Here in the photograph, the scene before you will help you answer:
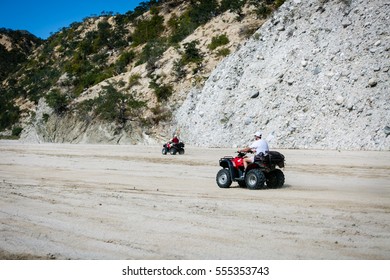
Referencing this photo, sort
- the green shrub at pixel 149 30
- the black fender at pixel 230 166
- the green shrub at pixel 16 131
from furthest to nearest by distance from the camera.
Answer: the green shrub at pixel 16 131
the green shrub at pixel 149 30
the black fender at pixel 230 166

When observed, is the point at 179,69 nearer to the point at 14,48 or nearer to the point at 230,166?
the point at 230,166

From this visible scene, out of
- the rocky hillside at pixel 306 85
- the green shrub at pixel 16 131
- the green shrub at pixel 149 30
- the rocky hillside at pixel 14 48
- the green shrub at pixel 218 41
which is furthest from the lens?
the rocky hillside at pixel 14 48

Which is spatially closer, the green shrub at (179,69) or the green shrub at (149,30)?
the green shrub at (179,69)

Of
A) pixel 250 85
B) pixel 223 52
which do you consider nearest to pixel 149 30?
pixel 223 52

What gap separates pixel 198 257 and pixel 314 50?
105 feet

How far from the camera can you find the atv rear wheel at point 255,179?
11375mm

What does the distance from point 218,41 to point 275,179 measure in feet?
125

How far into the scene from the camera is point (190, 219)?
25.2 feet

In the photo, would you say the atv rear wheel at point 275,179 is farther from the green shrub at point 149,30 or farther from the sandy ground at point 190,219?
the green shrub at point 149,30

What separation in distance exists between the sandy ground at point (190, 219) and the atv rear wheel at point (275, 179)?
0.23 metres

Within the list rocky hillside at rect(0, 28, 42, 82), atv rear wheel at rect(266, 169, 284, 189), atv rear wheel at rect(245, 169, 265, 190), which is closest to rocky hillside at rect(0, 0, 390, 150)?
atv rear wheel at rect(266, 169, 284, 189)

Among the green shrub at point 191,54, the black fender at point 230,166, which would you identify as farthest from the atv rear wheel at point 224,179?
the green shrub at point 191,54

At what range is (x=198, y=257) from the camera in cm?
544

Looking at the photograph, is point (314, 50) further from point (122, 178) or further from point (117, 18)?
point (117, 18)
